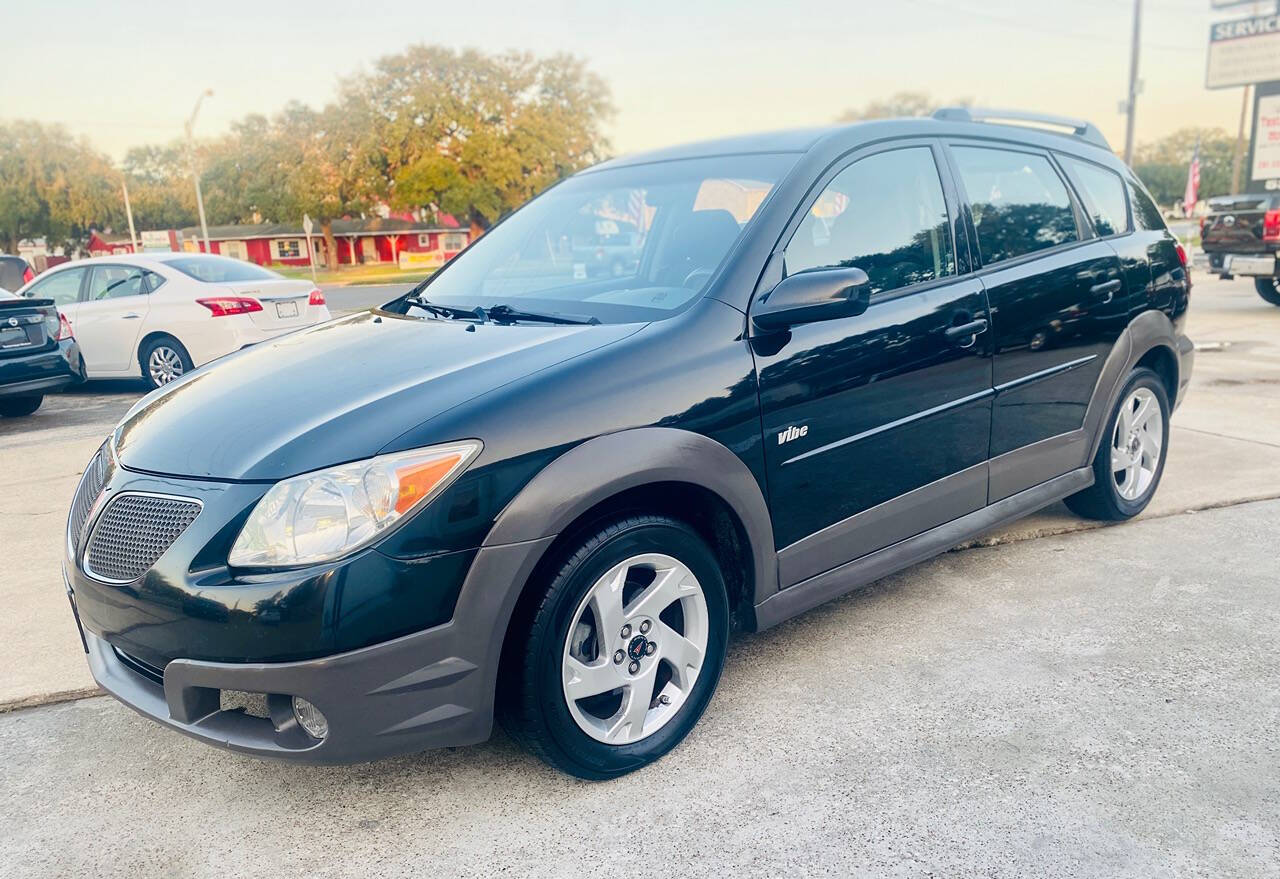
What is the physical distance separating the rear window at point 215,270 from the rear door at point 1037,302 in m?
7.62

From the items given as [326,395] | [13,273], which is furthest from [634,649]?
[13,273]

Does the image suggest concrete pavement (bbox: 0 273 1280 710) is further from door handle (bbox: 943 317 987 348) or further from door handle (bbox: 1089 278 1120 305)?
door handle (bbox: 943 317 987 348)

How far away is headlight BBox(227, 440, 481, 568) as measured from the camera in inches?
87.9

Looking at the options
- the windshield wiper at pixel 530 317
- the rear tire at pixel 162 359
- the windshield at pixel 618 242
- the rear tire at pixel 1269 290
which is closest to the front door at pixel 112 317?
the rear tire at pixel 162 359

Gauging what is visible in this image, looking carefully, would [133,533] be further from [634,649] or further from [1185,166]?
[1185,166]

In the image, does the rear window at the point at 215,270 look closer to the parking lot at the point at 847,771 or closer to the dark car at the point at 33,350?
the dark car at the point at 33,350

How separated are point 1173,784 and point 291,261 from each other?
3214 inches

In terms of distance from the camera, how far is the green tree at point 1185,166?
9400 centimetres

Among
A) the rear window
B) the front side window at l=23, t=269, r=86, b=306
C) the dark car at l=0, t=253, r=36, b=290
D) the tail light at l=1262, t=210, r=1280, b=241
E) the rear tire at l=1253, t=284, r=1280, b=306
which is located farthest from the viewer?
the rear tire at l=1253, t=284, r=1280, b=306

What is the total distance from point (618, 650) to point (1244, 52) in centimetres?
3280

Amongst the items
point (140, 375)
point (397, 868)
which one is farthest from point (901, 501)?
point (140, 375)

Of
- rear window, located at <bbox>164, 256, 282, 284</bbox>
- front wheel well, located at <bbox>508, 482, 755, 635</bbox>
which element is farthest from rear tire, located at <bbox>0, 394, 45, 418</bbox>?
front wheel well, located at <bbox>508, 482, 755, 635</bbox>

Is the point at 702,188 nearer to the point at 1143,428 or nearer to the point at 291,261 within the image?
the point at 1143,428

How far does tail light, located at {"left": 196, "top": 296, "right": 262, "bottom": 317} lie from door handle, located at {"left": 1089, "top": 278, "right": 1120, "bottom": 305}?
25.7 feet
